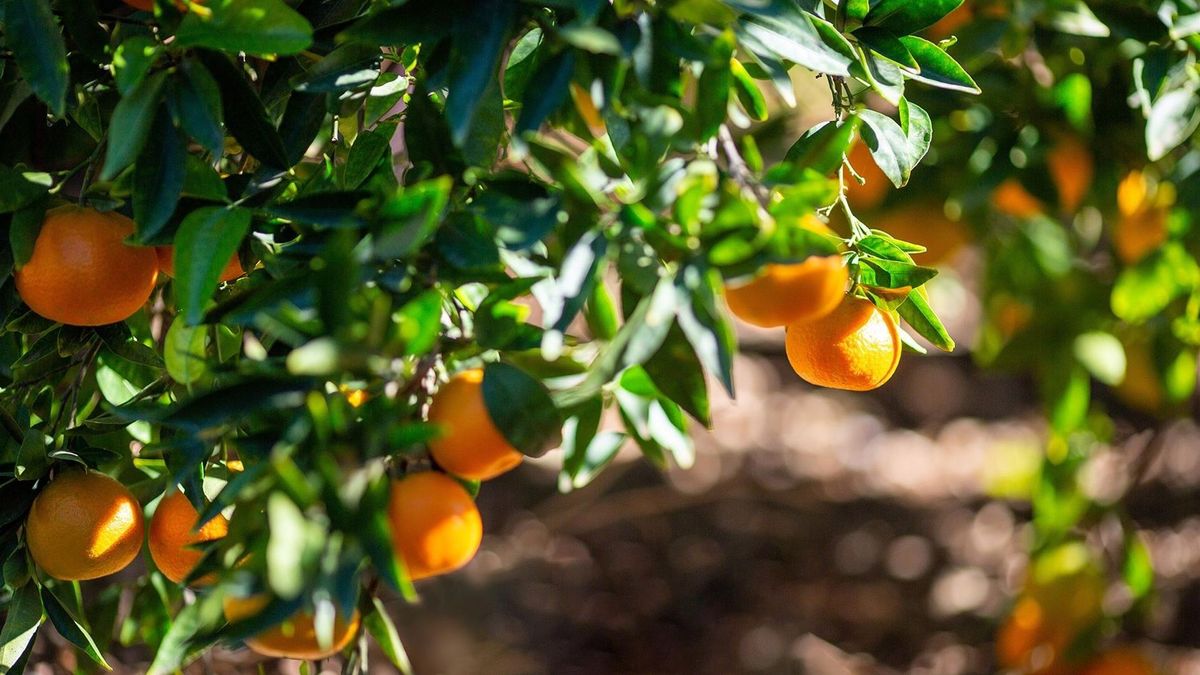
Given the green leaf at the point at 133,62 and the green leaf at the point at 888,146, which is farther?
the green leaf at the point at 888,146

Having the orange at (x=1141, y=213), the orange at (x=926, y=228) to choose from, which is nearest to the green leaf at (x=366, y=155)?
the orange at (x=926, y=228)

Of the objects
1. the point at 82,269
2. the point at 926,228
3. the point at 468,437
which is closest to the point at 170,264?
the point at 82,269

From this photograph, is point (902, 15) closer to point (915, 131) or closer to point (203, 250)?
point (915, 131)

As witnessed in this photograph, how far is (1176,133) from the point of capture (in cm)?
93

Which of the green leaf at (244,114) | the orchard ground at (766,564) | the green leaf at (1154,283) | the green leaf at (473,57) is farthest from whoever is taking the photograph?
the orchard ground at (766,564)

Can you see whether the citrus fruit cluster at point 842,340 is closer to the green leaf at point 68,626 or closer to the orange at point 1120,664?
the green leaf at point 68,626

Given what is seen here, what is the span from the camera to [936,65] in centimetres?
69

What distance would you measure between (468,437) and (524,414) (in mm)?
35

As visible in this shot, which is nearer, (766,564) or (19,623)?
(19,623)

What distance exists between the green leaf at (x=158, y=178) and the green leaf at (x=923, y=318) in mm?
459

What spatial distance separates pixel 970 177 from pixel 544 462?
3.10 feet

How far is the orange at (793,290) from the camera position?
535 mm

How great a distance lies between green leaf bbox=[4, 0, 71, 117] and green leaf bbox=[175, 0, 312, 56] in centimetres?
7

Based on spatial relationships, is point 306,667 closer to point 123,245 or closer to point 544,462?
point 123,245
